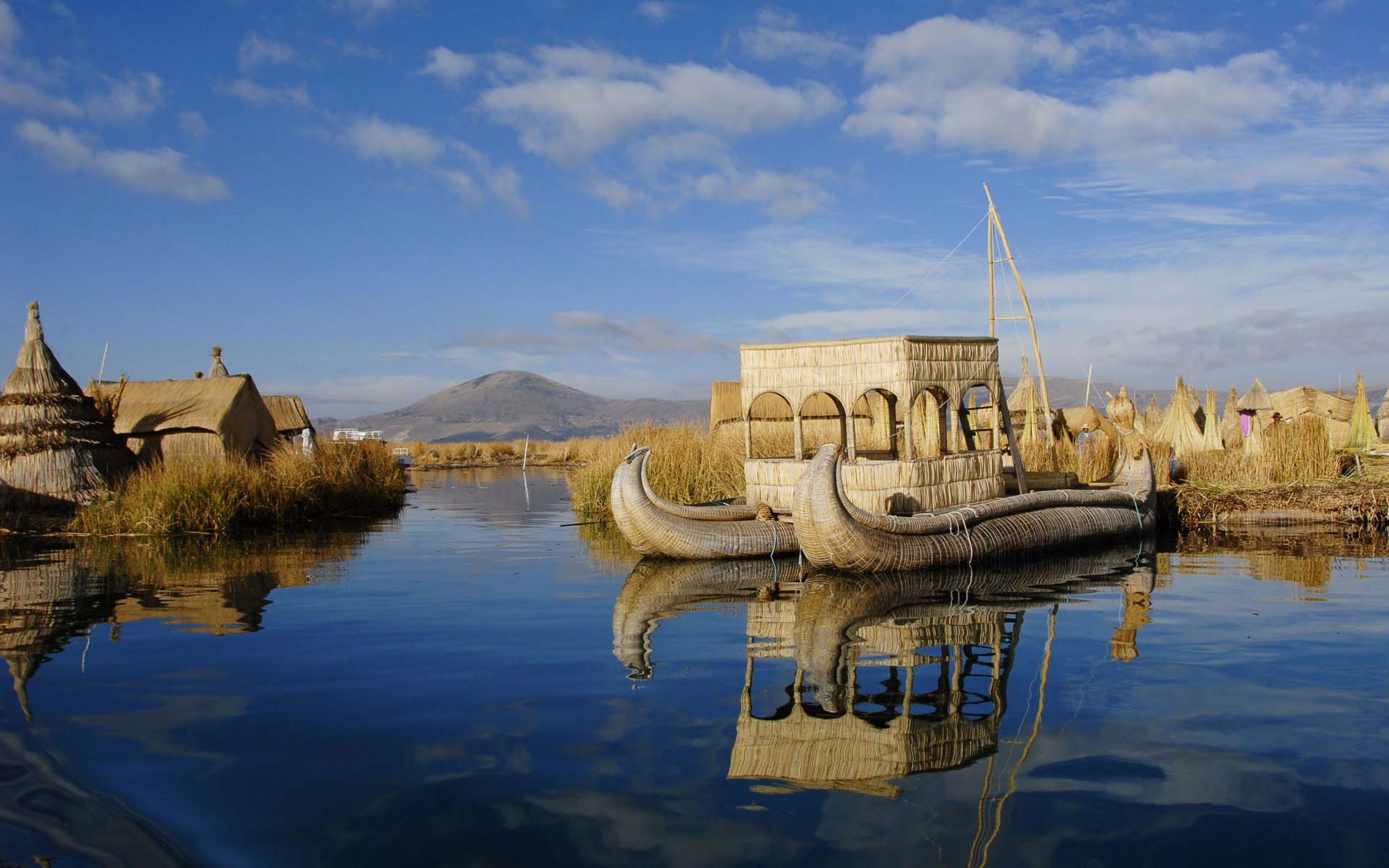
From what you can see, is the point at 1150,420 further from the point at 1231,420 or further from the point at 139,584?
the point at 139,584

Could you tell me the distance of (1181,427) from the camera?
23.8 meters

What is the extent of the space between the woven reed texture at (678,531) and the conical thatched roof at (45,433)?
1020 cm

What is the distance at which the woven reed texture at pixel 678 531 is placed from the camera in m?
11.9

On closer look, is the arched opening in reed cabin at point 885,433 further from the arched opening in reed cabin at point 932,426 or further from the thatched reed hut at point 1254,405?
the thatched reed hut at point 1254,405

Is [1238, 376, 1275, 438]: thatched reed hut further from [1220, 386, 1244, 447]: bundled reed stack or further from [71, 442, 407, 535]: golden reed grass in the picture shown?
[71, 442, 407, 535]: golden reed grass

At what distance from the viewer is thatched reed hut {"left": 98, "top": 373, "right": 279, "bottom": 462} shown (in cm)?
1998

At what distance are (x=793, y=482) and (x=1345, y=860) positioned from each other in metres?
8.74

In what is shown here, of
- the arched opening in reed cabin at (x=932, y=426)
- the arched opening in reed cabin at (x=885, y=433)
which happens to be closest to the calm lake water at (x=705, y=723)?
the arched opening in reed cabin at (x=932, y=426)

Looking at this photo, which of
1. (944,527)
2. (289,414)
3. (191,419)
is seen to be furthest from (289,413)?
(944,527)

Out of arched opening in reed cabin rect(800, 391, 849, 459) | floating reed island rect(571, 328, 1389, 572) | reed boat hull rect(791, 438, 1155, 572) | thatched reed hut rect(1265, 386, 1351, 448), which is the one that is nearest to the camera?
reed boat hull rect(791, 438, 1155, 572)

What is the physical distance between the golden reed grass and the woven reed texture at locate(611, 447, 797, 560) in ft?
25.1

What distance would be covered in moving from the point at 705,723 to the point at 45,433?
15683mm

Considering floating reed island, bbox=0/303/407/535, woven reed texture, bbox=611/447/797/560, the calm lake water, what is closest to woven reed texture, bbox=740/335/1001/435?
woven reed texture, bbox=611/447/797/560

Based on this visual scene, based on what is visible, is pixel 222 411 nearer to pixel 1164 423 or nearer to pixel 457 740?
pixel 457 740
